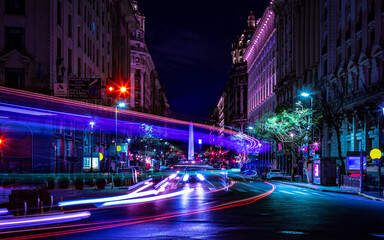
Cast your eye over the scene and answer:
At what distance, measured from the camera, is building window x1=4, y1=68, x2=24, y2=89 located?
43531mm

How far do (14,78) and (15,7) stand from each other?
23.5 ft

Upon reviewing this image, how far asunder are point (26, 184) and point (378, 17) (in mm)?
37804

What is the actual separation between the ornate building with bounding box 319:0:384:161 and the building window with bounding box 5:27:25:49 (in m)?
32.4

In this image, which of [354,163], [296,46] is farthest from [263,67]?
[354,163]

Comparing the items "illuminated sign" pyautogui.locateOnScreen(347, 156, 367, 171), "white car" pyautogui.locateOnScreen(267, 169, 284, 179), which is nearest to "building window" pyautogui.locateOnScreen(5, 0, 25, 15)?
"illuminated sign" pyautogui.locateOnScreen(347, 156, 367, 171)

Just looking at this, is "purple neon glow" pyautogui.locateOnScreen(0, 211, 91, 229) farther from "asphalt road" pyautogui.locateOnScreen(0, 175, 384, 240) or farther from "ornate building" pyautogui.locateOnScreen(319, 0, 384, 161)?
"ornate building" pyautogui.locateOnScreen(319, 0, 384, 161)

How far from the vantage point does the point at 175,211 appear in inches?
742

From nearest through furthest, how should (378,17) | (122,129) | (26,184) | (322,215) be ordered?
(322,215) → (26,184) → (378,17) → (122,129)

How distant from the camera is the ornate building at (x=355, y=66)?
151 ft

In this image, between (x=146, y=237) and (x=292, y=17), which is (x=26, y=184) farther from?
(x=292, y=17)

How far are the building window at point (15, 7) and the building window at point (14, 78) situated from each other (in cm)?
579

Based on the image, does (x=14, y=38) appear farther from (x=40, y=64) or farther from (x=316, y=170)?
(x=316, y=170)

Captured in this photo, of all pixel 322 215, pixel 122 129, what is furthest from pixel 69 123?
pixel 322 215

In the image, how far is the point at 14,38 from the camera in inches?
1738
